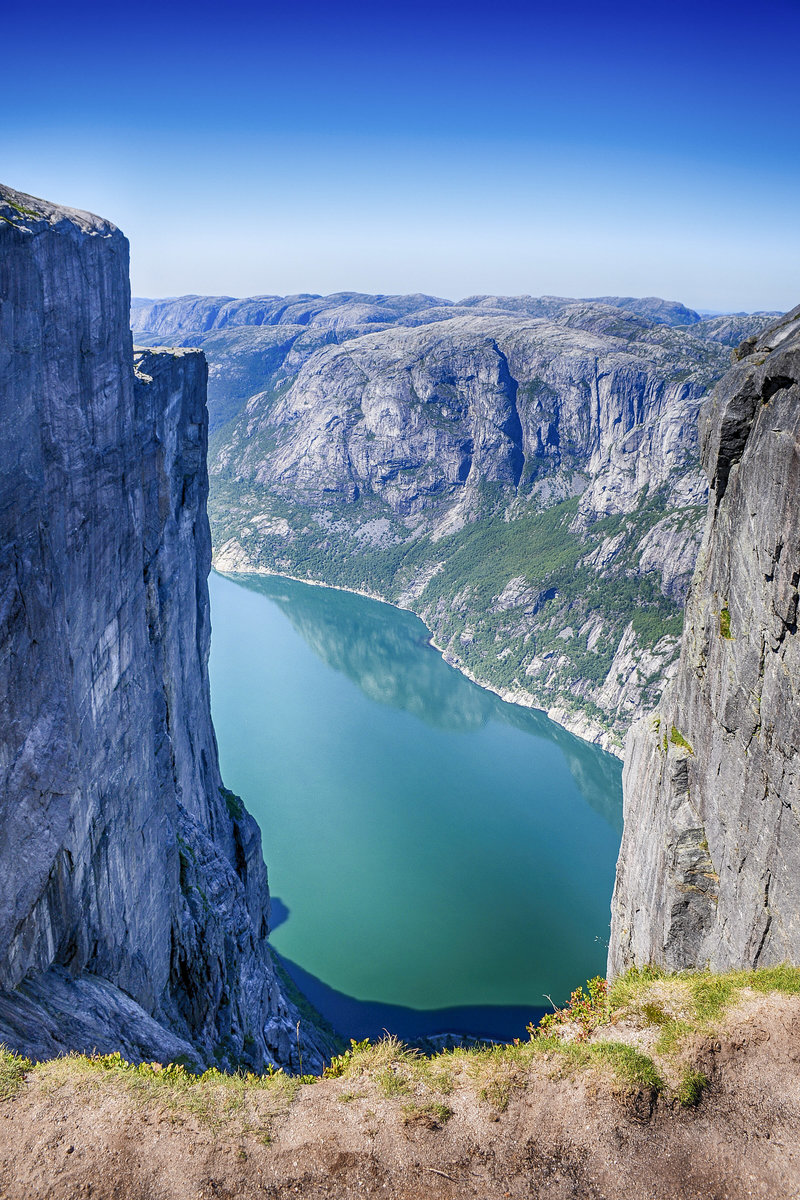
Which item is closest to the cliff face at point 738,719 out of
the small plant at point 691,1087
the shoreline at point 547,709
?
the small plant at point 691,1087

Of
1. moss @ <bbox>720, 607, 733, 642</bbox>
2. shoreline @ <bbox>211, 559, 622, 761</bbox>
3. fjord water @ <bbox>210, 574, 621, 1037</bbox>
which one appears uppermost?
moss @ <bbox>720, 607, 733, 642</bbox>

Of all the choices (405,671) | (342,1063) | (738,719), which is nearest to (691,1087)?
(342,1063)

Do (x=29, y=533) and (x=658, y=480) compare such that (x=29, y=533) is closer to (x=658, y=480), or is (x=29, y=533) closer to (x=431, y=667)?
(x=431, y=667)

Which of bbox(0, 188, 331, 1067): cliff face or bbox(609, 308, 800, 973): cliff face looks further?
bbox(609, 308, 800, 973): cliff face

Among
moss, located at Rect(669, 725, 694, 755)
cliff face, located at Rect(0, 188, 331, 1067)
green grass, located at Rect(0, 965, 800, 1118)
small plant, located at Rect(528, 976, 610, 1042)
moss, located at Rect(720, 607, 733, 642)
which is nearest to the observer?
green grass, located at Rect(0, 965, 800, 1118)

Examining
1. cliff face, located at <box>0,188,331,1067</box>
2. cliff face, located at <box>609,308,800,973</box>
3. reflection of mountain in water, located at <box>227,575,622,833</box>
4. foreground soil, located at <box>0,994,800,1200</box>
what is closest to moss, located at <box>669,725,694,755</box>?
cliff face, located at <box>609,308,800,973</box>

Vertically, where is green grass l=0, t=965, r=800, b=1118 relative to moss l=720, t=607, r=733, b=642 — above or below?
below

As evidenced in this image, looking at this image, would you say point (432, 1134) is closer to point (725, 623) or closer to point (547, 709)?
point (725, 623)

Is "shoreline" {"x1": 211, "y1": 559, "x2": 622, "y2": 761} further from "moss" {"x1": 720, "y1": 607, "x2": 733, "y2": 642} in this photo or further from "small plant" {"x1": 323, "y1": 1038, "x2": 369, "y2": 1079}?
"small plant" {"x1": 323, "y1": 1038, "x2": 369, "y2": 1079}

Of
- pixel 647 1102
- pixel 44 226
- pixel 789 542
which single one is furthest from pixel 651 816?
pixel 44 226
